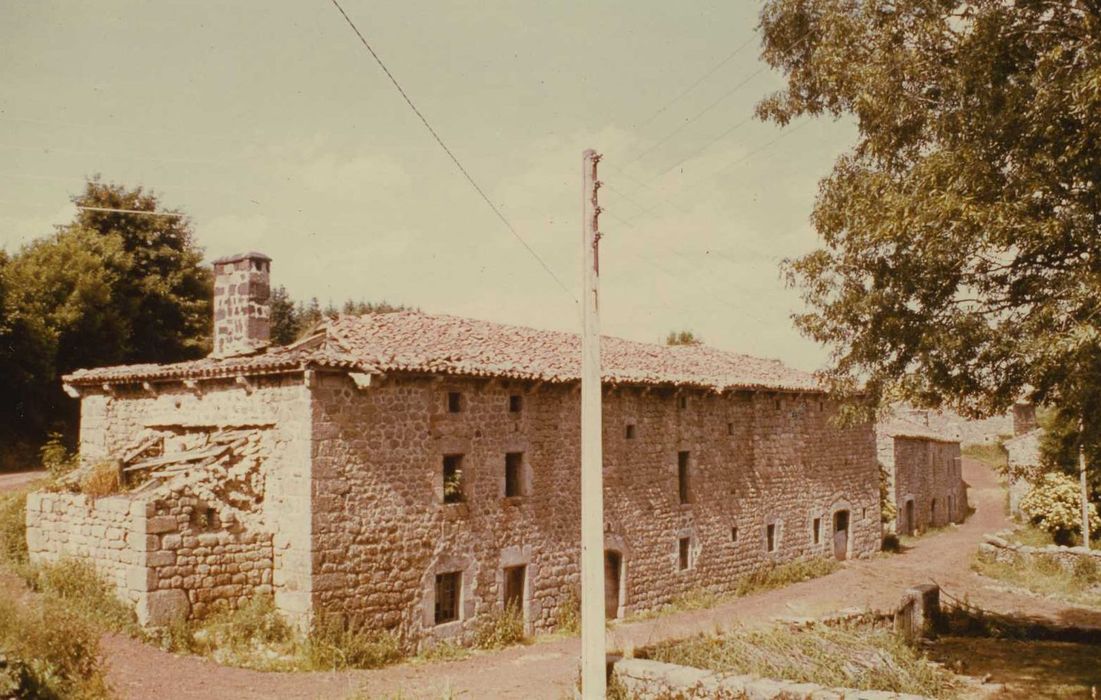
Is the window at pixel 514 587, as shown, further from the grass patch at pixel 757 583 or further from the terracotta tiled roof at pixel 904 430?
the terracotta tiled roof at pixel 904 430

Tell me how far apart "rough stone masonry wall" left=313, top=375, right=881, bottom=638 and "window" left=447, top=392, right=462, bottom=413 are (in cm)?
10

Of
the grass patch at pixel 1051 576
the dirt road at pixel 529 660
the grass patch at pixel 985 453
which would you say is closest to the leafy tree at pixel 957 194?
the dirt road at pixel 529 660

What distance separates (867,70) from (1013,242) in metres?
2.77

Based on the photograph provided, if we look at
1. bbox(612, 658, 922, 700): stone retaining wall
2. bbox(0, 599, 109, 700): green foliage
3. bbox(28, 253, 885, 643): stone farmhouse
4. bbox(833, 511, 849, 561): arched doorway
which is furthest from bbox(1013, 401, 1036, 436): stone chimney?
bbox(0, 599, 109, 700): green foliage

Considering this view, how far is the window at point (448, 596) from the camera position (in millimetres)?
12820

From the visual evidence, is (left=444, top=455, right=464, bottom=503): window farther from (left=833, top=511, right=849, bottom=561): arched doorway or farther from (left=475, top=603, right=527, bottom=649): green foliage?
(left=833, top=511, right=849, bottom=561): arched doorway

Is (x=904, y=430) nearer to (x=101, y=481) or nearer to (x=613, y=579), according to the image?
(x=613, y=579)

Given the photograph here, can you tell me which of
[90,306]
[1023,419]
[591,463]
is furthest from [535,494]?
[1023,419]

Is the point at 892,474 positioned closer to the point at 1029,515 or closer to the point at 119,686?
the point at 1029,515

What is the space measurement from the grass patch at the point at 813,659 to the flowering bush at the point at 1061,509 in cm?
1917

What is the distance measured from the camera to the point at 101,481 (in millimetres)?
11422

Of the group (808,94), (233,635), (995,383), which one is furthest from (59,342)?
(995,383)

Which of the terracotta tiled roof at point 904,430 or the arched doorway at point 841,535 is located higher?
the terracotta tiled roof at point 904,430

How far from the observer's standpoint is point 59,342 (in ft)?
82.0
